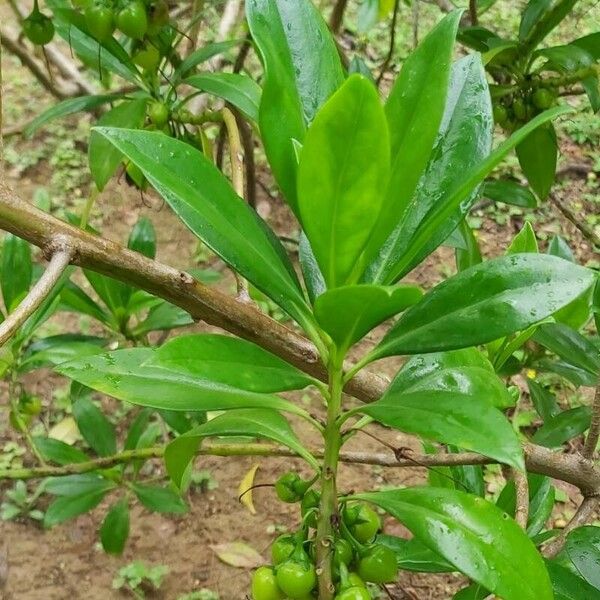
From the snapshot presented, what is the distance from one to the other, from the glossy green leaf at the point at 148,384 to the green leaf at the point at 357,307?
4.4 inches

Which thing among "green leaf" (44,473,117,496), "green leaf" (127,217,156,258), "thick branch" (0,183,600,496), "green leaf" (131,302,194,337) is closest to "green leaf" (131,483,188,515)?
"green leaf" (44,473,117,496)

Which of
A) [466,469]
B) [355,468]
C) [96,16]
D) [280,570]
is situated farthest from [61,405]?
[280,570]

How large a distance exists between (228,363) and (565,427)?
0.67m

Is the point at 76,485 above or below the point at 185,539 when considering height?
above

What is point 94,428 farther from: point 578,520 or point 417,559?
point 578,520

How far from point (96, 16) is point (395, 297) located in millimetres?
901

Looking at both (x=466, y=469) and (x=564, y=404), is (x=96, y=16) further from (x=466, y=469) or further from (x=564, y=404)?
(x=564, y=404)

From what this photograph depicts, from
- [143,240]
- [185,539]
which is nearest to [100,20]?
[143,240]

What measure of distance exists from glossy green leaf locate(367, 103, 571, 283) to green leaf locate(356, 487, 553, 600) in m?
0.19

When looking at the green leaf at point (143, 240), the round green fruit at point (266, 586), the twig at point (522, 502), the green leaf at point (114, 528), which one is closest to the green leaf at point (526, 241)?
the twig at point (522, 502)

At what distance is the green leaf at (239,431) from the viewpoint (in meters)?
0.66

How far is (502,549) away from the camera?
540mm

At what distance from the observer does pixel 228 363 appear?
0.59 meters

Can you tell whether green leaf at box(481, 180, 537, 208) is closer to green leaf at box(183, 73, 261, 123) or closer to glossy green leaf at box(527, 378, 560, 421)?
glossy green leaf at box(527, 378, 560, 421)
